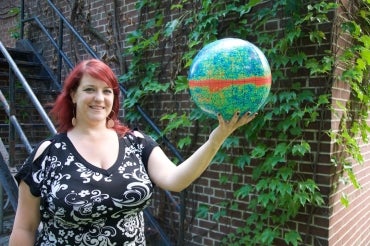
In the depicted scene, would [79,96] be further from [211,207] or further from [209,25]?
[211,207]

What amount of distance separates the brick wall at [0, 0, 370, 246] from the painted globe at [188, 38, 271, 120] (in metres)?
1.17

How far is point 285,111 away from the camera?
2.58m

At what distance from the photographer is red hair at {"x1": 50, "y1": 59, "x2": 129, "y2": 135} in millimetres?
1614

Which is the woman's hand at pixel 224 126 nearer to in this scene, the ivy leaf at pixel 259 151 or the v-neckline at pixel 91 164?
the v-neckline at pixel 91 164

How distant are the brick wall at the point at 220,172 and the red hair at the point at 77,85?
144cm

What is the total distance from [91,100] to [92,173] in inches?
13.0

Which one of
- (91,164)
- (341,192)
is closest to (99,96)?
(91,164)

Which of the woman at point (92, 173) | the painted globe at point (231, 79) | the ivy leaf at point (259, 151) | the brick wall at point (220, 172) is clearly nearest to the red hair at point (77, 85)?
the woman at point (92, 173)

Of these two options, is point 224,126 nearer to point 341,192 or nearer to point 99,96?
point 99,96

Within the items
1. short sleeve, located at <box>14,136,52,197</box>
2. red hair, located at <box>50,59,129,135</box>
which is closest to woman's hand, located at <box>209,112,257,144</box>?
red hair, located at <box>50,59,129,135</box>

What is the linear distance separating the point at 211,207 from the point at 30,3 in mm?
4274

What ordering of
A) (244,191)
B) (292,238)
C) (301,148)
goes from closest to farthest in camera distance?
(301,148) < (292,238) < (244,191)

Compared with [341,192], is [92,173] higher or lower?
higher

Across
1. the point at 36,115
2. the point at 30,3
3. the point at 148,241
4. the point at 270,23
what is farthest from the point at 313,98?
the point at 30,3
